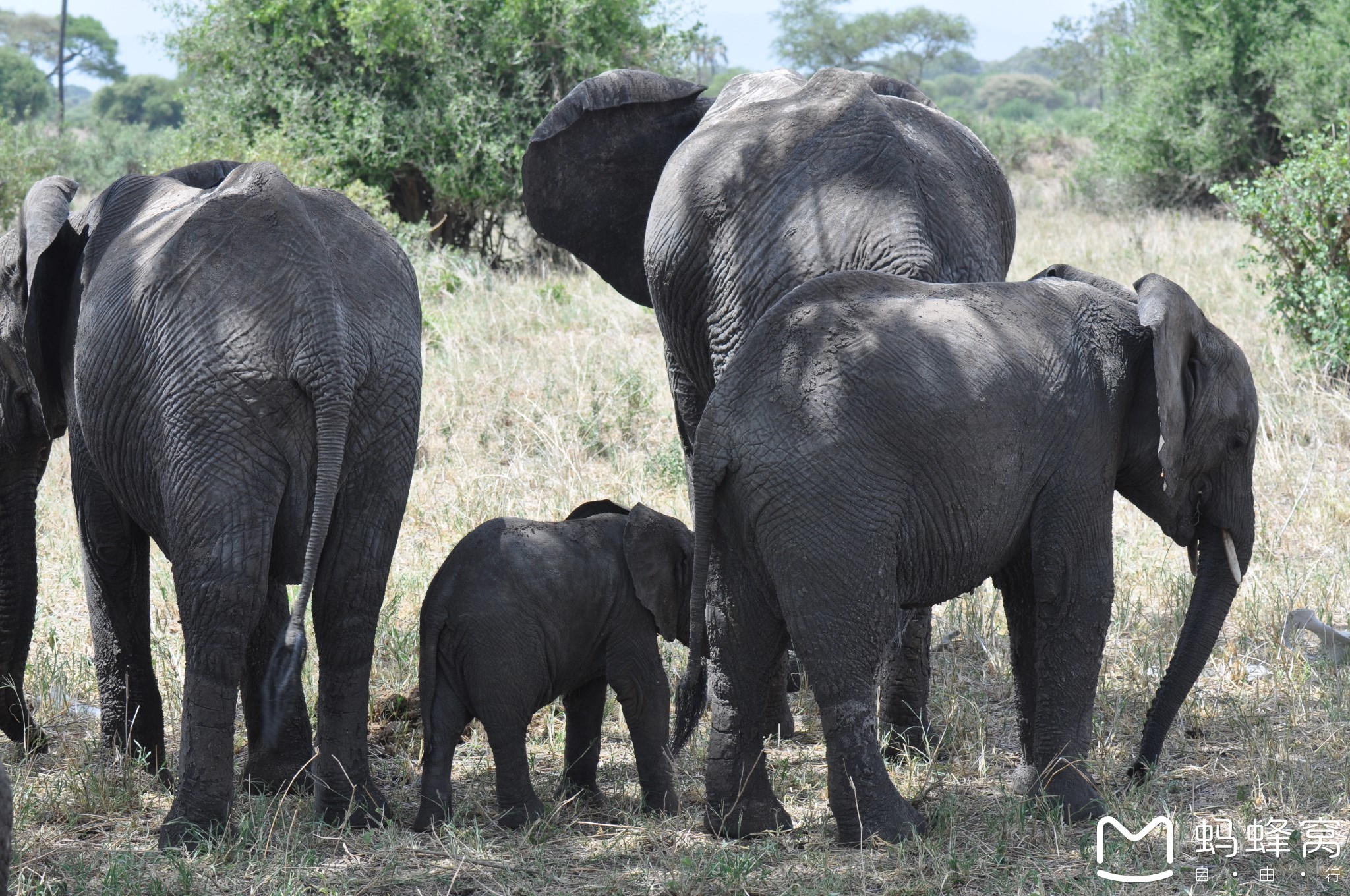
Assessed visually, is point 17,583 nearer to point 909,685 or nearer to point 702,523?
point 702,523

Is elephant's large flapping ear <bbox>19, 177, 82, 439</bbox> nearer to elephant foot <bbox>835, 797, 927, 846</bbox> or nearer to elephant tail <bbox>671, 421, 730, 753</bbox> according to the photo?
elephant tail <bbox>671, 421, 730, 753</bbox>

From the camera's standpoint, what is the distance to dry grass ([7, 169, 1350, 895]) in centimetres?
394

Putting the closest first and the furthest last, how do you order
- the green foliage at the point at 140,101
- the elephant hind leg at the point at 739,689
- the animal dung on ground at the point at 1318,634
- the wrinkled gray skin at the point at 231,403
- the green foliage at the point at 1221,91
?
the wrinkled gray skin at the point at 231,403
the elephant hind leg at the point at 739,689
the animal dung on ground at the point at 1318,634
the green foliage at the point at 1221,91
the green foliage at the point at 140,101

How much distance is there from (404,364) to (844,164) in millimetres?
1599

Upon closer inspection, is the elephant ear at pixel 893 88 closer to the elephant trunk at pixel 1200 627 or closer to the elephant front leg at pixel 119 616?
the elephant trunk at pixel 1200 627

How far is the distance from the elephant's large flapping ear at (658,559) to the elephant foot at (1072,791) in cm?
129

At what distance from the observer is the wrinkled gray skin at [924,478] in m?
3.84

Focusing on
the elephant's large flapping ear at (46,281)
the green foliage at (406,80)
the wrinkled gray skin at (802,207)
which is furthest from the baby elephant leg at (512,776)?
the green foliage at (406,80)

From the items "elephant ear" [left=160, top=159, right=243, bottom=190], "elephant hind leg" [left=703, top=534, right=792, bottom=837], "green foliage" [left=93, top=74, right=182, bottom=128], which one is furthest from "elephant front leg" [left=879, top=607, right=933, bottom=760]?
"green foliage" [left=93, top=74, right=182, bottom=128]

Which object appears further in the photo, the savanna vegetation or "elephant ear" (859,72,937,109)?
"elephant ear" (859,72,937,109)

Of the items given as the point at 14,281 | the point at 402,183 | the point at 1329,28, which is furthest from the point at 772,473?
the point at 1329,28

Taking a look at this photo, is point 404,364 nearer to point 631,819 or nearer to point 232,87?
point 631,819

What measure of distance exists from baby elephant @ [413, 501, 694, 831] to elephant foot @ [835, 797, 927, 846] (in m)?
0.76

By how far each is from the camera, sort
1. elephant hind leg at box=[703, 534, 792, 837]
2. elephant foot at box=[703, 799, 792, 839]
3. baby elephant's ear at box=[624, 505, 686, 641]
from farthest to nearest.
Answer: baby elephant's ear at box=[624, 505, 686, 641] < elephant foot at box=[703, 799, 792, 839] < elephant hind leg at box=[703, 534, 792, 837]
